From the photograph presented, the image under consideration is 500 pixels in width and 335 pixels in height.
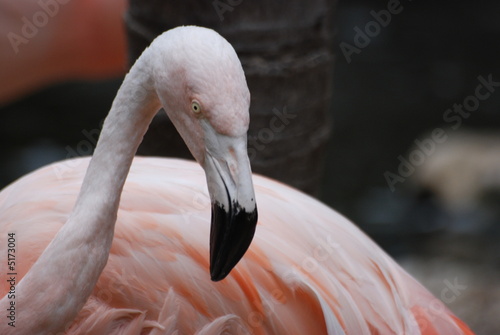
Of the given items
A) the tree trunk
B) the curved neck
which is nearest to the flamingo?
the curved neck

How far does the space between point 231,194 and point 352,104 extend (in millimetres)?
5970

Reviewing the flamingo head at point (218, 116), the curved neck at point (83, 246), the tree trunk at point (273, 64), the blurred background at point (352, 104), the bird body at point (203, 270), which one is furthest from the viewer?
the blurred background at point (352, 104)

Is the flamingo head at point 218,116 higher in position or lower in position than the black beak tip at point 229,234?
higher

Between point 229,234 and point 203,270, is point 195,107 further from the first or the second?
point 203,270

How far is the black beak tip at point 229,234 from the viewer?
1437 millimetres

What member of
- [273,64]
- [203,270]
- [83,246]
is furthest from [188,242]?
[273,64]

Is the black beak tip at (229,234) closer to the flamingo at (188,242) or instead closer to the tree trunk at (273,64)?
the flamingo at (188,242)

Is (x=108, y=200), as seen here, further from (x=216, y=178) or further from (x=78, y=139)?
(x=78, y=139)

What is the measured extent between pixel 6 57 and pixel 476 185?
11.3 feet

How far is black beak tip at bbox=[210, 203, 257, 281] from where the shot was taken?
56.6 inches

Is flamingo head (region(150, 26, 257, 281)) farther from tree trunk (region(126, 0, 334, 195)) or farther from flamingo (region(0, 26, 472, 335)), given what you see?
tree trunk (region(126, 0, 334, 195))

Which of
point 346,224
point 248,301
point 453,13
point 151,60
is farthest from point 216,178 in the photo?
point 453,13

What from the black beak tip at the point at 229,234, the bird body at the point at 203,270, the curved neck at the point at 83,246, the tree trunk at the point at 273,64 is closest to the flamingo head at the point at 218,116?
the black beak tip at the point at 229,234

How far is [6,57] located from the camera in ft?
14.6
